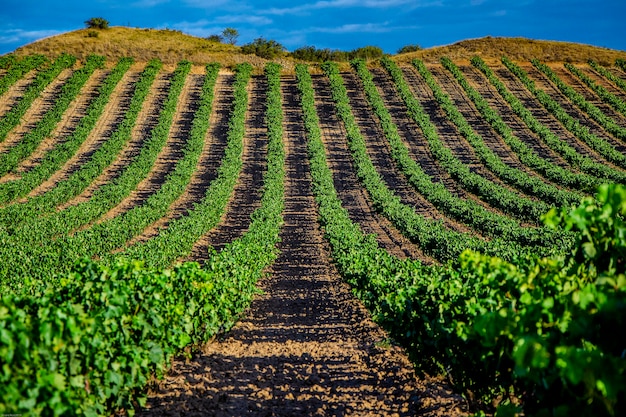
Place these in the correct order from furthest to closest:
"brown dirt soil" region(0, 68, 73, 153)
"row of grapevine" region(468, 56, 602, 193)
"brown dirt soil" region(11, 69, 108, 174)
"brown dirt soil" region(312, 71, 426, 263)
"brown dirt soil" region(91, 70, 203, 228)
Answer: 1. "brown dirt soil" region(0, 68, 73, 153)
2. "brown dirt soil" region(11, 69, 108, 174)
3. "row of grapevine" region(468, 56, 602, 193)
4. "brown dirt soil" region(91, 70, 203, 228)
5. "brown dirt soil" region(312, 71, 426, 263)

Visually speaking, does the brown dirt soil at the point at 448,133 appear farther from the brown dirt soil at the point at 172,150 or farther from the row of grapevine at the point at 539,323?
the row of grapevine at the point at 539,323

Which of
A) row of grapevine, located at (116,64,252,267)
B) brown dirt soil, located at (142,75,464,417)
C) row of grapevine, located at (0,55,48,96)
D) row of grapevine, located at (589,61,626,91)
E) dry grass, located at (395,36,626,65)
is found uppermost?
dry grass, located at (395,36,626,65)

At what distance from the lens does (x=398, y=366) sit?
1297cm

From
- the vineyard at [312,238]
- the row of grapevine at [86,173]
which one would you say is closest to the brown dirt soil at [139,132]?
the vineyard at [312,238]

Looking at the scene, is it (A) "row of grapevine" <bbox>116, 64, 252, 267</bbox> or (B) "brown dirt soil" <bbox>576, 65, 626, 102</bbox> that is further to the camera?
(B) "brown dirt soil" <bbox>576, 65, 626, 102</bbox>

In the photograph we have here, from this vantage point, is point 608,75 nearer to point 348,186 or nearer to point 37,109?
point 348,186

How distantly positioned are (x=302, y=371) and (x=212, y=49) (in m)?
77.9

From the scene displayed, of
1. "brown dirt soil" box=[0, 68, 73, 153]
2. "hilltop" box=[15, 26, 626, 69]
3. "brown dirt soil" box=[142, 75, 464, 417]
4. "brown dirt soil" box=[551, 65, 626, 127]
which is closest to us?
"brown dirt soil" box=[142, 75, 464, 417]

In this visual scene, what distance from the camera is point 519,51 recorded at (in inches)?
3238

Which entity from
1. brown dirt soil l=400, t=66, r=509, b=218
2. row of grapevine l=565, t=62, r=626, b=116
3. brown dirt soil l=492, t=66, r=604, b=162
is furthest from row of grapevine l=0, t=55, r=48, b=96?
row of grapevine l=565, t=62, r=626, b=116

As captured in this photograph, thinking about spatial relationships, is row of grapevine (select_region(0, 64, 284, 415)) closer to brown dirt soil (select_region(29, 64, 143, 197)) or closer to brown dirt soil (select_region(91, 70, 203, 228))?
brown dirt soil (select_region(91, 70, 203, 228))

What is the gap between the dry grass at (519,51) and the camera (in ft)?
265

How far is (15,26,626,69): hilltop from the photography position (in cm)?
7969

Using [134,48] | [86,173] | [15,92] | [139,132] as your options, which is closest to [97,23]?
[134,48]
